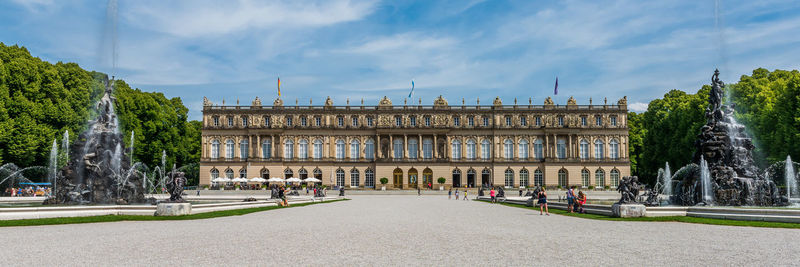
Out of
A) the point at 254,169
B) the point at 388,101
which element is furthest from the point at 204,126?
the point at 388,101

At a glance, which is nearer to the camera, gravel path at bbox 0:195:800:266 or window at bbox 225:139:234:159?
gravel path at bbox 0:195:800:266

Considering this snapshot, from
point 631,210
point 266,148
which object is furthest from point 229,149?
point 631,210

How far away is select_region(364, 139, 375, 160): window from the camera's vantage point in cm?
7938

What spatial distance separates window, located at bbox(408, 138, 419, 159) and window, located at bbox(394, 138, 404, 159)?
42.7 inches

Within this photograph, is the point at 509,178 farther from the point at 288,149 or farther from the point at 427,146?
the point at 288,149

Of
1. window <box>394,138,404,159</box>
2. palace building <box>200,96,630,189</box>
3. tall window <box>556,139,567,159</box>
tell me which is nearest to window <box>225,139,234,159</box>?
palace building <box>200,96,630,189</box>

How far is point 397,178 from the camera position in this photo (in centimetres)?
7875

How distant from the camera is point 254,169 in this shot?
78188 millimetres

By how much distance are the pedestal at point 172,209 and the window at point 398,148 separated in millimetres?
58376

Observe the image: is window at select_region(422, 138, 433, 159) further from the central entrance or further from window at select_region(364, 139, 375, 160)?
window at select_region(364, 139, 375, 160)

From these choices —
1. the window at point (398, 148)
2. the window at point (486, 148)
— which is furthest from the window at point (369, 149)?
the window at point (486, 148)

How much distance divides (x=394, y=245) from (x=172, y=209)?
457 inches

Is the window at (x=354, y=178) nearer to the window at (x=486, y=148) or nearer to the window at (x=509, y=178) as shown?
the window at (x=486, y=148)

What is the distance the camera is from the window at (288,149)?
79.0 meters
